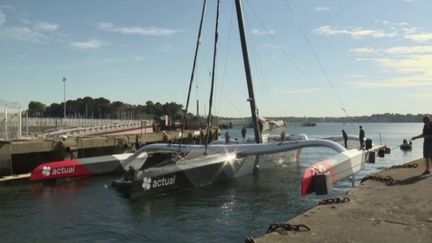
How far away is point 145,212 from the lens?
1379cm

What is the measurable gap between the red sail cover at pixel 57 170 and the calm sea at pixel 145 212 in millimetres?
437

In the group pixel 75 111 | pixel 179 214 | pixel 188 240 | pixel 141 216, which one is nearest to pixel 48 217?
pixel 141 216

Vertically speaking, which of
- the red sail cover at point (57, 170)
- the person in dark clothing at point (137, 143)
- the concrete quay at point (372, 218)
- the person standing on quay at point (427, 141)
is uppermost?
the person standing on quay at point (427, 141)

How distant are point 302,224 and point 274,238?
93 cm

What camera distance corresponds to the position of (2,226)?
39.9 ft

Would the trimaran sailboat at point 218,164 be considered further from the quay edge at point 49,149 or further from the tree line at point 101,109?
the tree line at point 101,109

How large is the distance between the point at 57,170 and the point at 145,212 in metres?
7.02

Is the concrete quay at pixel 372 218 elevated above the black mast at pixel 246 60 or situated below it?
below

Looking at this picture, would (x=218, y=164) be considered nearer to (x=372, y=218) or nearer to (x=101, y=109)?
(x=372, y=218)

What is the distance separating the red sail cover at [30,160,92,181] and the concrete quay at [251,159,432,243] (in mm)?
12911

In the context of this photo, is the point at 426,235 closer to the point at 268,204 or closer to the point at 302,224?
the point at 302,224

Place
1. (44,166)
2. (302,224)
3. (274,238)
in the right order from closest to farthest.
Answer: (274,238), (302,224), (44,166)

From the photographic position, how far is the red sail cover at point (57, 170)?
18.6 m

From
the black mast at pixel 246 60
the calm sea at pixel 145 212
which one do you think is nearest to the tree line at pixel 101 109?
the black mast at pixel 246 60
